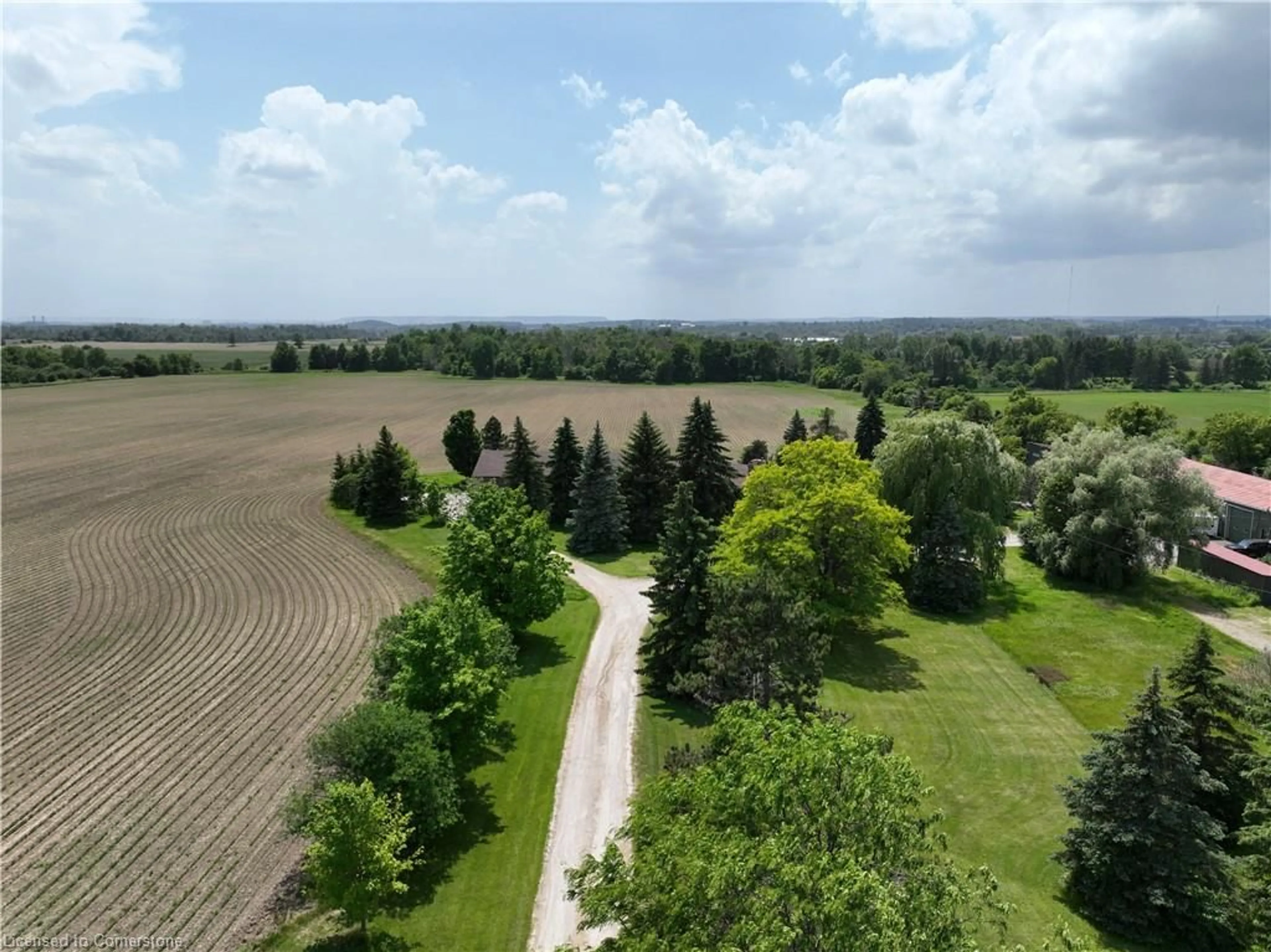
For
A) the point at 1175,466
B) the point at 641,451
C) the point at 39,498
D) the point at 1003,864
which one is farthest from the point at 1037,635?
the point at 39,498

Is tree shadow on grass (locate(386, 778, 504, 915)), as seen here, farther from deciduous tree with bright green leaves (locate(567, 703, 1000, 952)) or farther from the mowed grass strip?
the mowed grass strip

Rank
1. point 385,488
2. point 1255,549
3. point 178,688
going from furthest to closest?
point 385,488
point 1255,549
point 178,688

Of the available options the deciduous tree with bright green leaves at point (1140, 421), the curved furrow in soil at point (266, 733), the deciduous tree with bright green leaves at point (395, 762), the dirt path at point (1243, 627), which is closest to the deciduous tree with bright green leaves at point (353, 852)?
the deciduous tree with bright green leaves at point (395, 762)

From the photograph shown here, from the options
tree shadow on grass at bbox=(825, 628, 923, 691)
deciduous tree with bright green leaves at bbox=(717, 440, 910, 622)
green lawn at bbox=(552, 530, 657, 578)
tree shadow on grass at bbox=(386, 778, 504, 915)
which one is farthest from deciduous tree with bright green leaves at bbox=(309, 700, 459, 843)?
green lawn at bbox=(552, 530, 657, 578)

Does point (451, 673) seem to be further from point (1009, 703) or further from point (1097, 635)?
point (1097, 635)

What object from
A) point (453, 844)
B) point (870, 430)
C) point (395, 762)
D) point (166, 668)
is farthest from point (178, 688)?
point (870, 430)
